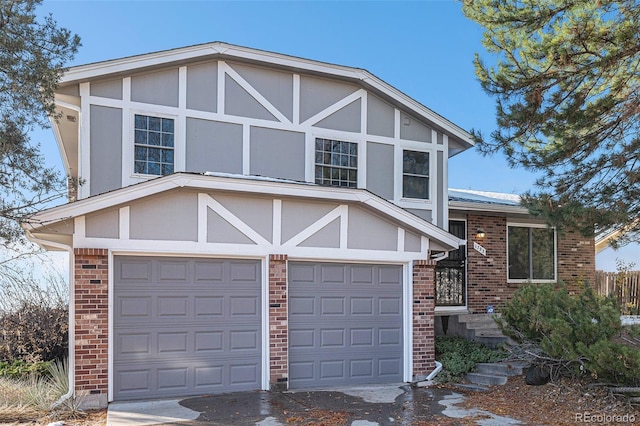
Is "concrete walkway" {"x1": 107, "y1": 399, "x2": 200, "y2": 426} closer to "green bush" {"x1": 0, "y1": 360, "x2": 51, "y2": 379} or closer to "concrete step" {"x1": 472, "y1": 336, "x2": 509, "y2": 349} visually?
"green bush" {"x1": 0, "y1": 360, "x2": 51, "y2": 379}

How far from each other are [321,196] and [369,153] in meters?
2.95

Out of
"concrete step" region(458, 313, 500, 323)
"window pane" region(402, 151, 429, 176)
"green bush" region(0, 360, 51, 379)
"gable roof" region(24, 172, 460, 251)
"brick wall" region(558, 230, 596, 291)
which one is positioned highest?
"window pane" region(402, 151, 429, 176)

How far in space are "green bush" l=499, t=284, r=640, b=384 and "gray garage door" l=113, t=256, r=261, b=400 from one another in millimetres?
4663

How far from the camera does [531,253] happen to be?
1491cm

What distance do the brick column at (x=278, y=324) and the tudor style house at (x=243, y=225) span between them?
3cm

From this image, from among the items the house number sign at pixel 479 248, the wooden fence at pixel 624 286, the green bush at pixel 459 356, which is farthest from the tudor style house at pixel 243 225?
the wooden fence at pixel 624 286

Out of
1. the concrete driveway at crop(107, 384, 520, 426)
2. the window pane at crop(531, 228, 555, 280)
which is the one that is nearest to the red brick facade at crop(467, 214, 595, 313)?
the window pane at crop(531, 228, 555, 280)

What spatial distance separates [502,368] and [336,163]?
17.6 ft

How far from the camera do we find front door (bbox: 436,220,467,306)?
13.7 meters

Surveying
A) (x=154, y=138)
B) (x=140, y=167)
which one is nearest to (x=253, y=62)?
(x=154, y=138)

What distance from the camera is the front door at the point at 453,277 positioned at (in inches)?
539

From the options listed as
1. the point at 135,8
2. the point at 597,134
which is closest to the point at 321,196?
the point at 597,134

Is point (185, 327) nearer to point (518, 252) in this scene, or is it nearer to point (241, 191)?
point (241, 191)

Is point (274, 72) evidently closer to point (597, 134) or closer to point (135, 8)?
point (135, 8)
